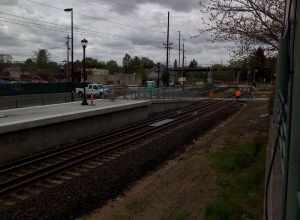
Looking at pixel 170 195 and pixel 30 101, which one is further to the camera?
pixel 30 101

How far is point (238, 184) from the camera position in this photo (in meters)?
9.18

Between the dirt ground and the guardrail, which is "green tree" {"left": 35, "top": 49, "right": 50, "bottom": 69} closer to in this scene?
the guardrail

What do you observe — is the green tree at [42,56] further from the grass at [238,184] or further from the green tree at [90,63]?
the grass at [238,184]

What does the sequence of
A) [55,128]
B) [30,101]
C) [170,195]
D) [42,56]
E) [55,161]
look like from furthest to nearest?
[42,56]
[30,101]
[55,128]
[55,161]
[170,195]

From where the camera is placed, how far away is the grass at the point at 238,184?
23.4 ft

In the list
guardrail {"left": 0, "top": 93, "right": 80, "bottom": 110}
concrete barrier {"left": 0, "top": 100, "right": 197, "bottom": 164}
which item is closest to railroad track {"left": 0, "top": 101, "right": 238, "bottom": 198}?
concrete barrier {"left": 0, "top": 100, "right": 197, "bottom": 164}

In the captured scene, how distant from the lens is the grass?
7133 mm

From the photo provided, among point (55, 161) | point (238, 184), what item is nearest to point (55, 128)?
point (55, 161)

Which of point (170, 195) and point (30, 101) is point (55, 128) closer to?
point (170, 195)

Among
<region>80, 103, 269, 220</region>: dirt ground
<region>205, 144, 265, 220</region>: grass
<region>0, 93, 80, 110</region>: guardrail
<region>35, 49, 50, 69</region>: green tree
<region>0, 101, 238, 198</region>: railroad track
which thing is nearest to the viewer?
<region>205, 144, 265, 220</region>: grass

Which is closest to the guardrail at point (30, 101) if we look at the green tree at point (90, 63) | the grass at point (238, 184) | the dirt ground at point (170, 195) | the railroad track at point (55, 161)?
the railroad track at point (55, 161)

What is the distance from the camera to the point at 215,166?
39.3 feet

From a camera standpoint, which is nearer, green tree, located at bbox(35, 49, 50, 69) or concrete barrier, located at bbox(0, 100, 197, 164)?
concrete barrier, located at bbox(0, 100, 197, 164)

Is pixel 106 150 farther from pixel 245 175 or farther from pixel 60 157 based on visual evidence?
pixel 245 175
